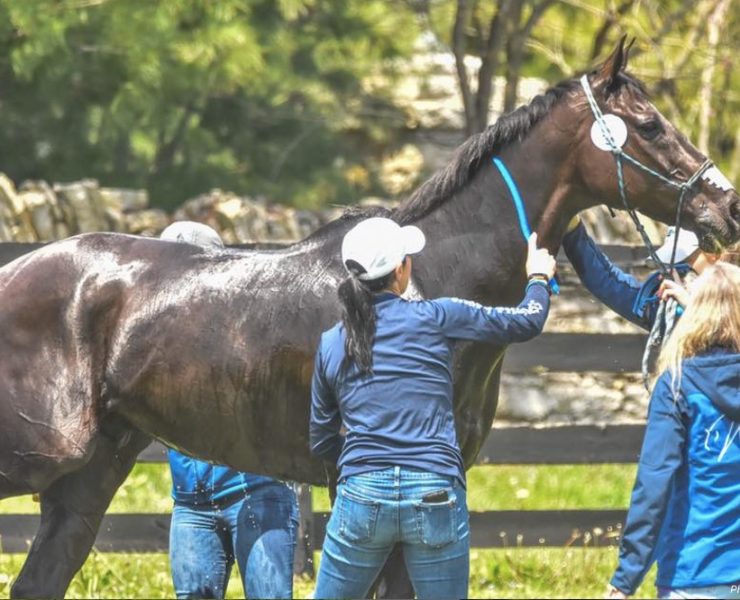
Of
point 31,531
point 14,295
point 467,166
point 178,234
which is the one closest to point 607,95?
A: point 467,166

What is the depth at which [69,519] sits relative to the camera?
511cm

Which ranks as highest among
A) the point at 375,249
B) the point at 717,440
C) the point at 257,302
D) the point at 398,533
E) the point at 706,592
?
the point at 375,249

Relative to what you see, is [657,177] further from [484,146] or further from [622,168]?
[484,146]

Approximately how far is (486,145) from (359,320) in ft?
3.48

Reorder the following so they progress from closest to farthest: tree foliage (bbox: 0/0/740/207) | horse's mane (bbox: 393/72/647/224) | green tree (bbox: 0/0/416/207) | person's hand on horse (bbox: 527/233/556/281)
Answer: person's hand on horse (bbox: 527/233/556/281) < horse's mane (bbox: 393/72/647/224) < green tree (bbox: 0/0/416/207) < tree foliage (bbox: 0/0/740/207)

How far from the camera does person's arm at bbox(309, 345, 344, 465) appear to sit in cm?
407

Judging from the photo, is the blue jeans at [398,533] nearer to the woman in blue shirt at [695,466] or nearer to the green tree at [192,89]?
the woman in blue shirt at [695,466]

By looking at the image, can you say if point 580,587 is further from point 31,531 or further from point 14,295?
point 14,295

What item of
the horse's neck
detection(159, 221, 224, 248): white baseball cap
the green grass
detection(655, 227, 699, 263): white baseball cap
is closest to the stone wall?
the green grass

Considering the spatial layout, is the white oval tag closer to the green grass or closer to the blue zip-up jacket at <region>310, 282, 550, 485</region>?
the blue zip-up jacket at <region>310, 282, 550, 485</region>

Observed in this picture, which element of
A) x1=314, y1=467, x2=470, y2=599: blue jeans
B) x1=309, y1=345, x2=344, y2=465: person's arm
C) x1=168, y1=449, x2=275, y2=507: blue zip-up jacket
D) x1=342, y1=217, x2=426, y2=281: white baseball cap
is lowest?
x1=168, y1=449, x2=275, y2=507: blue zip-up jacket

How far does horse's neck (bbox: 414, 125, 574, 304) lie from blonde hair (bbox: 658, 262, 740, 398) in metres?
0.86

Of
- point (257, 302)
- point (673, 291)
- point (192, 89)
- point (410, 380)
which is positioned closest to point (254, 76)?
point (192, 89)

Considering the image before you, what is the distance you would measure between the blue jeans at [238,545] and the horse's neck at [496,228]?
99 cm
